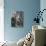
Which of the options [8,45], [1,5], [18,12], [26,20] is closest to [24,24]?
[26,20]

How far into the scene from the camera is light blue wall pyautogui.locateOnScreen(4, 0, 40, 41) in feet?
16.6

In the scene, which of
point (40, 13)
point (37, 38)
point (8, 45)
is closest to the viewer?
point (37, 38)

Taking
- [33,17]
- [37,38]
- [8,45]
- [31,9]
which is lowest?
[8,45]

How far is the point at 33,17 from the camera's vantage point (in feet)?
16.7

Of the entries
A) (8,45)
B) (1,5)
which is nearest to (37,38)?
(8,45)

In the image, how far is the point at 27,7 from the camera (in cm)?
510

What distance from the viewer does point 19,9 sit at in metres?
5.09

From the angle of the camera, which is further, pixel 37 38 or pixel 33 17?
pixel 33 17

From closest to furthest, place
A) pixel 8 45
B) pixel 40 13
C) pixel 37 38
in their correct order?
1. pixel 37 38
2. pixel 8 45
3. pixel 40 13

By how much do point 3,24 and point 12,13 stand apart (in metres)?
0.55

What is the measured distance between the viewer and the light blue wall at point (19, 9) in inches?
200

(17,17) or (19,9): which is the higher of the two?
(19,9)

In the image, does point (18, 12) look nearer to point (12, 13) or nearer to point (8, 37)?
point (12, 13)

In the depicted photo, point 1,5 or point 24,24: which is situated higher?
point 1,5
